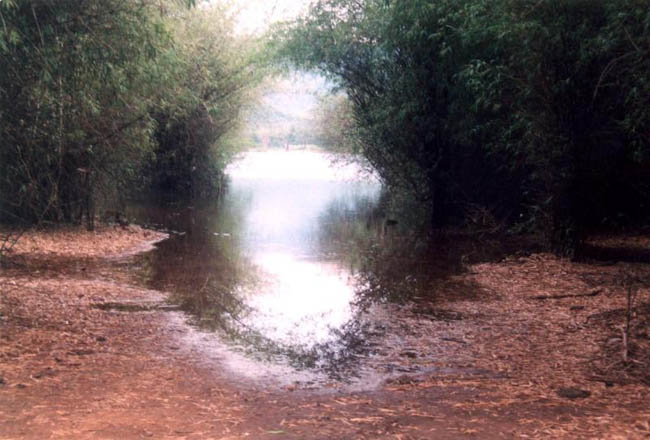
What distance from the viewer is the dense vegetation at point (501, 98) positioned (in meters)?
9.16

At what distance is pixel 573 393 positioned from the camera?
4.43 metres

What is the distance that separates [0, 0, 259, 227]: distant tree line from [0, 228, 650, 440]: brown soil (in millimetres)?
1384

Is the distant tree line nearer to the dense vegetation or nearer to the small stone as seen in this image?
the dense vegetation

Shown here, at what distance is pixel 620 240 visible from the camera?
12.5m

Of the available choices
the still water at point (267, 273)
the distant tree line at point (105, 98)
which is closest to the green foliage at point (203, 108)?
the distant tree line at point (105, 98)

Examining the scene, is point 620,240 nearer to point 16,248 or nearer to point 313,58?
point 313,58

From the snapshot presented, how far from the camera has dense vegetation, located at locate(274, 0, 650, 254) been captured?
30.0ft

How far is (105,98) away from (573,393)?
10237mm

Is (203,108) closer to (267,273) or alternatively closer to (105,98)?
(105,98)

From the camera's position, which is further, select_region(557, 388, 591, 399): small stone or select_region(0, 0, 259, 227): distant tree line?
select_region(0, 0, 259, 227): distant tree line

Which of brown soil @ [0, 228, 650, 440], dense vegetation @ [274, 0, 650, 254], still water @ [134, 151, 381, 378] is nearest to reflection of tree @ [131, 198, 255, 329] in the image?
still water @ [134, 151, 381, 378]

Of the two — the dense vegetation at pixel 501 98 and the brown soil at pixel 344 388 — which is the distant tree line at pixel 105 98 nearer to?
the brown soil at pixel 344 388

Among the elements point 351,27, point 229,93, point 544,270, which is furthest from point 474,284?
point 229,93

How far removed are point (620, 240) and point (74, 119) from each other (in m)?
10.7
